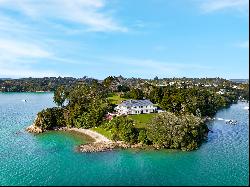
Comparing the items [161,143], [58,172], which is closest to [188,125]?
[161,143]

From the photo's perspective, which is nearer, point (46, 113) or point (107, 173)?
point (107, 173)

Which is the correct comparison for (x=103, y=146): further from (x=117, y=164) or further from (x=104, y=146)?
(x=117, y=164)

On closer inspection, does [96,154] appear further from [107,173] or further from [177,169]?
[177,169]

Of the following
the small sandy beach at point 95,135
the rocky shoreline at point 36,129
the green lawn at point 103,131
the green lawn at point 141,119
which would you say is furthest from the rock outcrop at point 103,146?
the rocky shoreline at point 36,129

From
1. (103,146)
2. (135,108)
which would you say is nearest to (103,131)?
(103,146)

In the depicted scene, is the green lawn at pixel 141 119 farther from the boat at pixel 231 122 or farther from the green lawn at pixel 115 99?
the boat at pixel 231 122

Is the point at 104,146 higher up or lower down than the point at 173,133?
lower down
